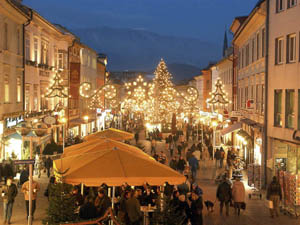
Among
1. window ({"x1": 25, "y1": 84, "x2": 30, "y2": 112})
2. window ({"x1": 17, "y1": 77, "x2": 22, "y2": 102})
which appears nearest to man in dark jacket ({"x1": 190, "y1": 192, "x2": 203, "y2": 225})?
window ({"x1": 17, "y1": 77, "x2": 22, "y2": 102})

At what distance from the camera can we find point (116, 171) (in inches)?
480

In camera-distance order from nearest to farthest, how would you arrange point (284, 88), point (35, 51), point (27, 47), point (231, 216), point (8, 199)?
point (8, 199) → point (231, 216) → point (284, 88) → point (27, 47) → point (35, 51)

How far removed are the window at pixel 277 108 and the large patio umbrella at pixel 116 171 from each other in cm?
1199

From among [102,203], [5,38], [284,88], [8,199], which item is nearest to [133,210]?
[102,203]

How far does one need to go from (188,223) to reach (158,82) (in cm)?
5556

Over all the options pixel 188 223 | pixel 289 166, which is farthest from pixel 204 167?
pixel 188 223

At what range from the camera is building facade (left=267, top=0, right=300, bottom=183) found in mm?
21266

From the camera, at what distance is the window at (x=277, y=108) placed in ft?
76.5

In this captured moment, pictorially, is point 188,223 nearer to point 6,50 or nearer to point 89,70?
point 6,50

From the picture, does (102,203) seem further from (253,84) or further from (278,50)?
(253,84)

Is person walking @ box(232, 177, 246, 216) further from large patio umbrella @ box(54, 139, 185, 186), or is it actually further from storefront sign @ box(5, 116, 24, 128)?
storefront sign @ box(5, 116, 24, 128)

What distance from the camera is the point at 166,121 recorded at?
62938 millimetres

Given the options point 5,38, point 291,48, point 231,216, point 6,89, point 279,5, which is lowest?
point 231,216

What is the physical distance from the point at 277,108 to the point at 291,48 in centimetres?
304
